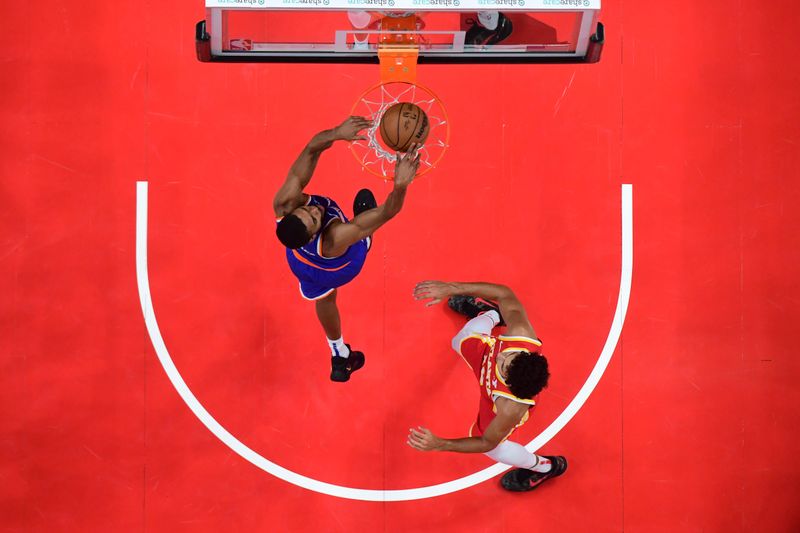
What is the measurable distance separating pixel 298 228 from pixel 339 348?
1.69 m

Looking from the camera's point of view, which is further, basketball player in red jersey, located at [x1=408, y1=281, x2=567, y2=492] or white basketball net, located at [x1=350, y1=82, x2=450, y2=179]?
white basketball net, located at [x1=350, y1=82, x2=450, y2=179]

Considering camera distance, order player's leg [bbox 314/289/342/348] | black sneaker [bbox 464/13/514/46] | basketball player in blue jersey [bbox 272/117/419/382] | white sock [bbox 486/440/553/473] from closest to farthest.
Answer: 1. basketball player in blue jersey [bbox 272/117/419/382]
2. black sneaker [bbox 464/13/514/46]
3. player's leg [bbox 314/289/342/348]
4. white sock [bbox 486/440/553/473]

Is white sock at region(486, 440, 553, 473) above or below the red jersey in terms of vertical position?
below

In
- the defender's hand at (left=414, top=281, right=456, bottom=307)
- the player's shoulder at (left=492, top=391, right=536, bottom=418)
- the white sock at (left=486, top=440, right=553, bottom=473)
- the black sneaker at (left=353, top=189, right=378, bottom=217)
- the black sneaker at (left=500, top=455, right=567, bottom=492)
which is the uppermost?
the black sneaker at (left=353, top=189, right=378, bottom=217)

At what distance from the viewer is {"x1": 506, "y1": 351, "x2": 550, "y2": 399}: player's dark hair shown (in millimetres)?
4449

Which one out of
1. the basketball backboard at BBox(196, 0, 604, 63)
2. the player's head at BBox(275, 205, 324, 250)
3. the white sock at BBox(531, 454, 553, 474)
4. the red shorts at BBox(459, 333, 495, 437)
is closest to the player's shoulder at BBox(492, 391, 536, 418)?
the red shorts at BBox(459, 333, 495, 437)

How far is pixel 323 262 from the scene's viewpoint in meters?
4.72

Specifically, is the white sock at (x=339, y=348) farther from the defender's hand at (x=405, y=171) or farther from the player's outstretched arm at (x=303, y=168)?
the defender's hand at (x=405, y=171)

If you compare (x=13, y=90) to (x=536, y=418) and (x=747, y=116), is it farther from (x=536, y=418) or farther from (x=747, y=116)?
(x=747, y=116)

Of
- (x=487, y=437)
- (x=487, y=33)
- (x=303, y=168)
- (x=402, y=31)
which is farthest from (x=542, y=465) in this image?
(x=402, y=31)

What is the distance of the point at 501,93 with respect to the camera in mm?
6211

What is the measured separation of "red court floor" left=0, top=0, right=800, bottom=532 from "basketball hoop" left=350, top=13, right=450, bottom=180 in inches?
9.1

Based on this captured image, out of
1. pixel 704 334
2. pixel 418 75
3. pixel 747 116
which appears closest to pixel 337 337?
pixel 418 75

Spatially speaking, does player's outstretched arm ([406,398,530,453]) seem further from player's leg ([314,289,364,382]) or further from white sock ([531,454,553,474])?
player's leg ([314,289,364,382])
